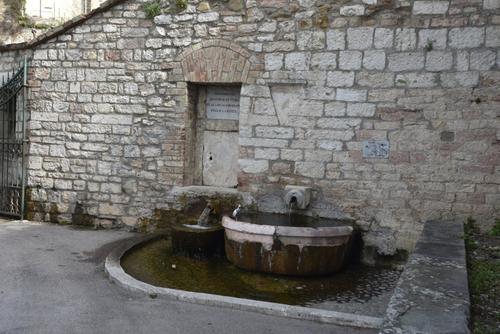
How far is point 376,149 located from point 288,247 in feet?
5.58

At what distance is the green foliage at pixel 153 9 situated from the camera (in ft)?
22.1

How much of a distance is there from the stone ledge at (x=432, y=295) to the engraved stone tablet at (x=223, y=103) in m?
3.60

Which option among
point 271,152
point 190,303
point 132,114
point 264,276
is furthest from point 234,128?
point 190,303

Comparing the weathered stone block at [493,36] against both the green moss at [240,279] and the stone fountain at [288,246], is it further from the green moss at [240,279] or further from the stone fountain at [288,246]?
the green moss at [240,279]

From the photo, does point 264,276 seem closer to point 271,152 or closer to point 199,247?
point 199,247

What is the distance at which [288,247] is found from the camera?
5.18 m

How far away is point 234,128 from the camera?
6770 millimetres

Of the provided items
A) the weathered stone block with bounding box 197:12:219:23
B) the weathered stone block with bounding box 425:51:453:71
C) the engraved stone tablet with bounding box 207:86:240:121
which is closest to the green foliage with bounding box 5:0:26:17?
the weathered stone block with bounding box 197:12:219:23

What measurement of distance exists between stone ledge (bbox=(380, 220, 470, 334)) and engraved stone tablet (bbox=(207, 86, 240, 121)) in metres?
3.60

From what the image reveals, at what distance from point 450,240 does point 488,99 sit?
2.08 meters

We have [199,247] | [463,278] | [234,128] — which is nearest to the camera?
[463,278]

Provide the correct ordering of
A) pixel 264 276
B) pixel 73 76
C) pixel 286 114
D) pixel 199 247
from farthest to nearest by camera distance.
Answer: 1. pixel 73 76
2. pixel 286 114
3. pixel 199 247
4. pixel 264 276

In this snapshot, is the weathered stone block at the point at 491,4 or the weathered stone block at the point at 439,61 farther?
the weathered stone block at the point at 439,61

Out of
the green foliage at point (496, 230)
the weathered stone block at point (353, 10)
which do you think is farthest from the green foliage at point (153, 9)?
the green foliage at point (496, 230)
